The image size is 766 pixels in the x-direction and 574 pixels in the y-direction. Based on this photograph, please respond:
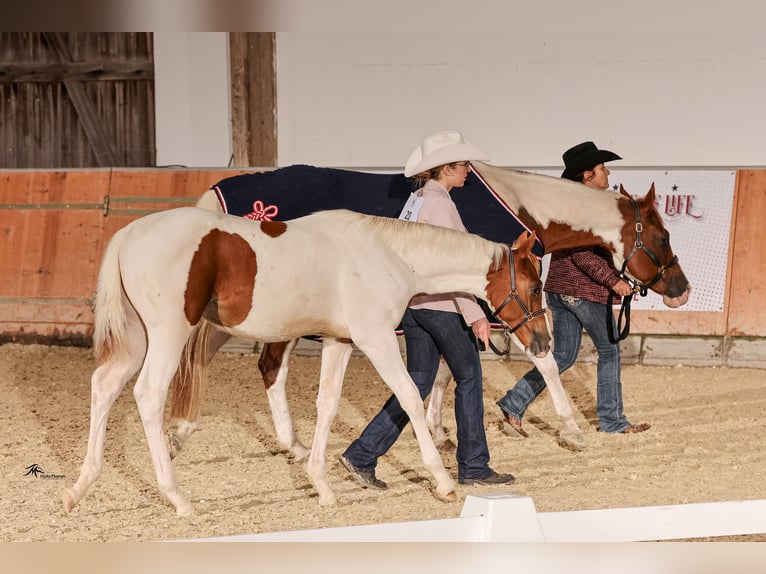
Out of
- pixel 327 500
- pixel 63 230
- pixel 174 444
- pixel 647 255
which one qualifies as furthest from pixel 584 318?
pixel 63 230

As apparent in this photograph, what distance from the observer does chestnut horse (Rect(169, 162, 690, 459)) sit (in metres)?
4.82

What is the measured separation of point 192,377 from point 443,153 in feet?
5.38

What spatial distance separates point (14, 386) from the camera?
6.82 m

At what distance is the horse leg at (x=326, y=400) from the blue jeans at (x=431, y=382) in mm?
263

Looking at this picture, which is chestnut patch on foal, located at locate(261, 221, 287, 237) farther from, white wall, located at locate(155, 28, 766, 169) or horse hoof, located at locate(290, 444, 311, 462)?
white wall, located at locate(155, 28, 766, 169)

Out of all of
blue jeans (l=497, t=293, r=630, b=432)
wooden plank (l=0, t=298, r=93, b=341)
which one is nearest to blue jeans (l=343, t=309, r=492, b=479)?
blue jeans (l=497, t=293, r=630, b=432)

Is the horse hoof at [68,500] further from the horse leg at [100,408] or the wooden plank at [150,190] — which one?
the wooden plank at [150,190]

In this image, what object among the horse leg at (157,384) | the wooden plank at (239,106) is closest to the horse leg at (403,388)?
the horse leg at (157,384)

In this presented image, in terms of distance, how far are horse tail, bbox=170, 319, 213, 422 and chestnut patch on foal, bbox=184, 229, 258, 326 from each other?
75cm

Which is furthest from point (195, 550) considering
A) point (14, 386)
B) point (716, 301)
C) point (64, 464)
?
point (716, 301)

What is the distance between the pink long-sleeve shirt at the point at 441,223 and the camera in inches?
164

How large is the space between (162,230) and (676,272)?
3030 millimetres
